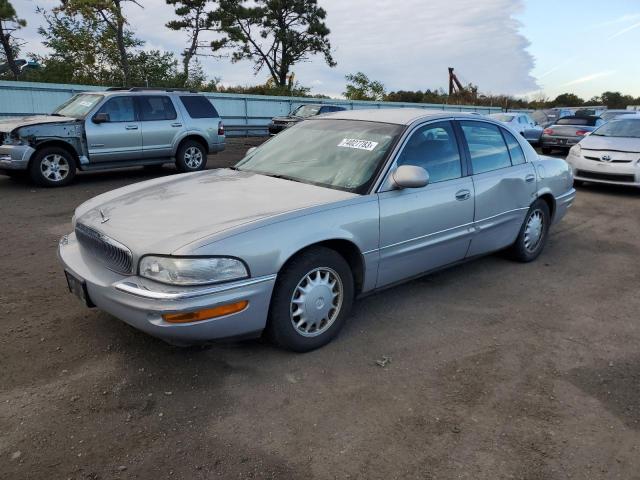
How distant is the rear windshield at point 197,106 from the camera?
35.4ft

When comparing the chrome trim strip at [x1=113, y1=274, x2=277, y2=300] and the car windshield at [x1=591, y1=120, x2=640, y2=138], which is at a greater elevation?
the car windshield at [x1=591, y1=120, x2=640, y2=138]

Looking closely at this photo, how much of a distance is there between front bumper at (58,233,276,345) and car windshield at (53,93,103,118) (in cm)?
740

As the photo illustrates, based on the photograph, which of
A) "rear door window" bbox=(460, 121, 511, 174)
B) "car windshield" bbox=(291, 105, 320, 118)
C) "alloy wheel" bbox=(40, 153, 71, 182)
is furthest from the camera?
"car windshield" bbox=(291, 105, 320, 118)

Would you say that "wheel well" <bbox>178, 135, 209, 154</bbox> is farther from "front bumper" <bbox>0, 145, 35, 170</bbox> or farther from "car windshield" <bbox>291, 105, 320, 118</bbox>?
"car windshield" <bbox>291, 105, 320, 118</bbox>

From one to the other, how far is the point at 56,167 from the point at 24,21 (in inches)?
648

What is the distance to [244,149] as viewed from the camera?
17.3 meters

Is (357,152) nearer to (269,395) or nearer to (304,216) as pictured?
(304,216)

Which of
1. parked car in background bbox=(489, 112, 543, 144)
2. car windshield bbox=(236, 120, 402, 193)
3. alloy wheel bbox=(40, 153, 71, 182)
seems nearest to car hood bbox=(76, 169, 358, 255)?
car windshield bbox=(236, 120, 402, 193)

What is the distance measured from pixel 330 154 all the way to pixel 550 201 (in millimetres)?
2886

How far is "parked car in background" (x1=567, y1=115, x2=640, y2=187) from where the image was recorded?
30.4 feet

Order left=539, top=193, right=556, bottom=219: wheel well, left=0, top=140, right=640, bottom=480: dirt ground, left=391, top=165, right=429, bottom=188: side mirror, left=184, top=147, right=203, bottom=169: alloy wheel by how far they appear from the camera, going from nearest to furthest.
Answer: left=0, top=140, right=640, bottom=480: dirt ground
left=391, top=165, right=429, bottom=188: side mirror
left=539, top=193, right=556, bottom=219: wheel well
left=184, top=147, right=203, bottom=169: alloy wheel

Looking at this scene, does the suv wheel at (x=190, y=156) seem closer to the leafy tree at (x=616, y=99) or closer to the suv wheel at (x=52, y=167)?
the suv wheel at (x=52, y=167)

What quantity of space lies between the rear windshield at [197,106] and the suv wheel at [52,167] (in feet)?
8.66

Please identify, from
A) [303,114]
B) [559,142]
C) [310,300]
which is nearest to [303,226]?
[310,300]
